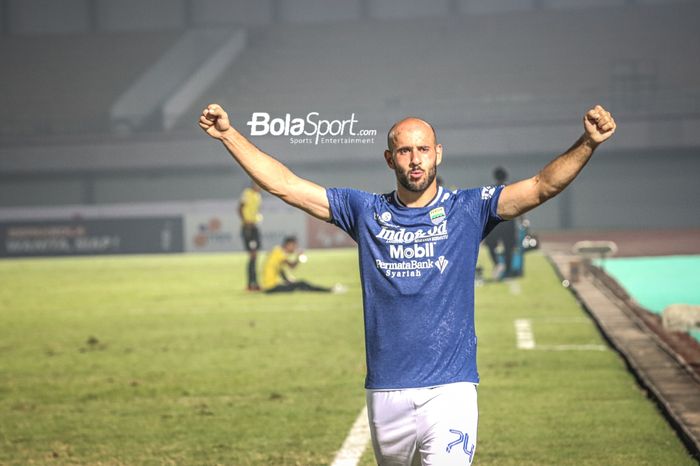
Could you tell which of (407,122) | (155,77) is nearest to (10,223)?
(155,77)

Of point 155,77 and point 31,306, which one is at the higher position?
point 155,77

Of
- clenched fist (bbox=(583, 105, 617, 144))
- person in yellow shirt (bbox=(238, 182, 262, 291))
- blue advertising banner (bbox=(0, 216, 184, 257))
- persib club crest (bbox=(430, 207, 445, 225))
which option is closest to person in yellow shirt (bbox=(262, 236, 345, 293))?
person in yellow shirt (bbox=(238, 182, 262, 291))

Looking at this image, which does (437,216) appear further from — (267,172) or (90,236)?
(90,236)

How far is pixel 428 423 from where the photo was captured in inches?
186

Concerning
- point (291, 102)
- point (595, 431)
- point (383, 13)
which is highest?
point (383, 13)

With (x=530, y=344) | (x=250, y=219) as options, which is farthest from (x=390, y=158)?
(x=250, y=219)

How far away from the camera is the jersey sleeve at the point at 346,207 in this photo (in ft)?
16.6

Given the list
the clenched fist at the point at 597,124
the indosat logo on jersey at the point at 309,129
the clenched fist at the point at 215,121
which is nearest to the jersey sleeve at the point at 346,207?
the indosat logo on jersey at the point at 309,129

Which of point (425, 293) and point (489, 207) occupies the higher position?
point (489, 207)

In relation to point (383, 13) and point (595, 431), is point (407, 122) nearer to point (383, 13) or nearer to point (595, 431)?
point (595, 431)

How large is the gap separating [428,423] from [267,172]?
4.18 feet

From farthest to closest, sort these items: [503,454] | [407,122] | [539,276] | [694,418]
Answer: [539,276]
[694,418]
[503,454]
[407,122]

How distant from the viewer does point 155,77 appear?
5562 centimetres

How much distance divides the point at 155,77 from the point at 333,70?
7970 millimetres
